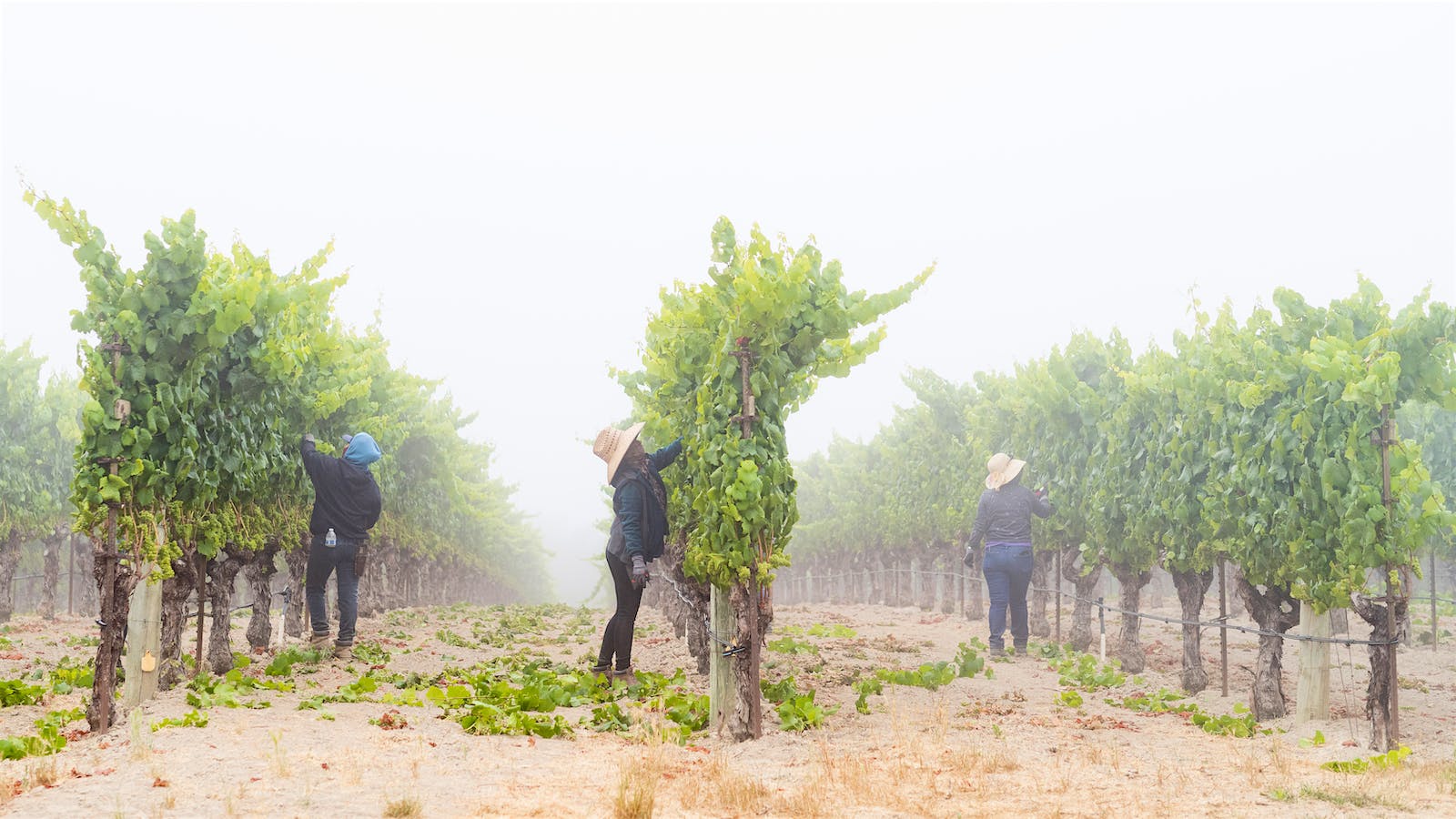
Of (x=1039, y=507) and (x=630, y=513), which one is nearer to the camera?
(x=630, y=513)

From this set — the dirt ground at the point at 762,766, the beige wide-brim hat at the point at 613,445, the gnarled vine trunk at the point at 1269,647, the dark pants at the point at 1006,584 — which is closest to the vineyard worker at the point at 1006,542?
the dark pants at the point at 1006,584

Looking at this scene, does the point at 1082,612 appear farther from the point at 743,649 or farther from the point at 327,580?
the point at 327,580

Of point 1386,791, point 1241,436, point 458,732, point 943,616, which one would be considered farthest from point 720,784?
point 943,616

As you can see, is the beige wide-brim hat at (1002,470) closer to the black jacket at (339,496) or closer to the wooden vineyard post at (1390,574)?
the wooden vineyard post at (1390,574)

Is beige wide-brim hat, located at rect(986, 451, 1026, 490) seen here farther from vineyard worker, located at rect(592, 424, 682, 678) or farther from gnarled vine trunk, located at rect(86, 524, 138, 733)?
gnarled vine trunk, located at rect(86, 524, 138, 733)

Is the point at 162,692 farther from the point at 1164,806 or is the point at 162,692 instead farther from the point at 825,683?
the point at 1164,806

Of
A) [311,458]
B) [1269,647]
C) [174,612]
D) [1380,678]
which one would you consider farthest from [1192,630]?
→ [174,612]

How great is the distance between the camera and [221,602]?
11.0 meters

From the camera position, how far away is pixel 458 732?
7781mm

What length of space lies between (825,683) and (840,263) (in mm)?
4491

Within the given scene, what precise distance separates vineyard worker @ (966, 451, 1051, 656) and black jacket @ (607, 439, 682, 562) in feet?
18.4

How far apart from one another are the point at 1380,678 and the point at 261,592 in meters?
11.9

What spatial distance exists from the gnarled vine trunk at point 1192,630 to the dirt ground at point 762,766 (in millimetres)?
1429

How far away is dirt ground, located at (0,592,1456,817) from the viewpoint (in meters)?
5.82
